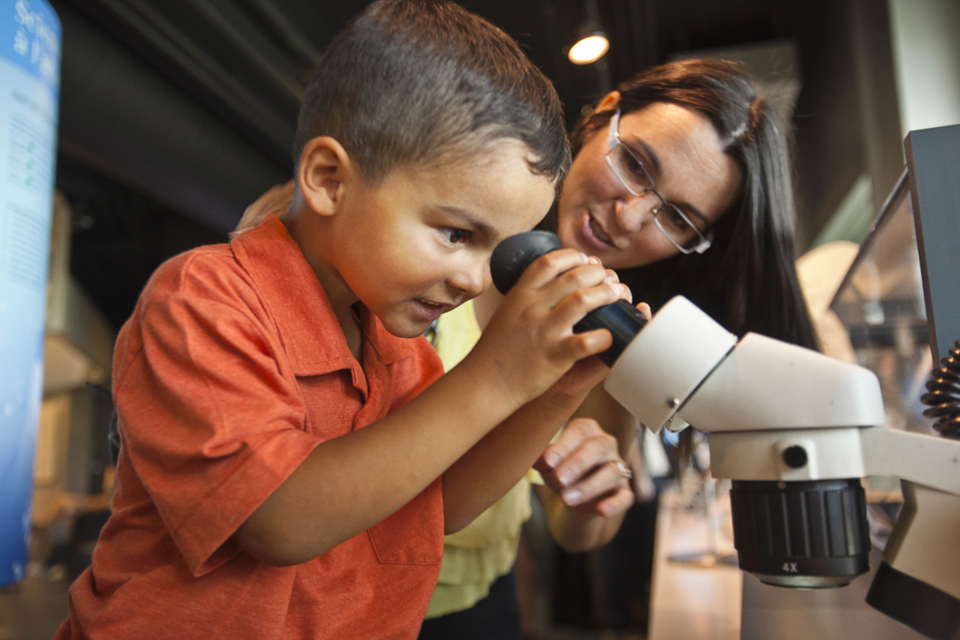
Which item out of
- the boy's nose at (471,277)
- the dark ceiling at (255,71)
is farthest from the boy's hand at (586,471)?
the dark ceiling at (255,71)

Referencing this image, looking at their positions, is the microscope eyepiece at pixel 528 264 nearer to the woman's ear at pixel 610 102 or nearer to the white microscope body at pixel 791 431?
the white microscope body at pixel 791 431

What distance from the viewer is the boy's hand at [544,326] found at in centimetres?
49

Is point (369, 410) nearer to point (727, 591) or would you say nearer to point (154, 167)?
point (727, 591)

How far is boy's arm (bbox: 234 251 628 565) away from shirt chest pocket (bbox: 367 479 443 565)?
170mm

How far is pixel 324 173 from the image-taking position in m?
0.65

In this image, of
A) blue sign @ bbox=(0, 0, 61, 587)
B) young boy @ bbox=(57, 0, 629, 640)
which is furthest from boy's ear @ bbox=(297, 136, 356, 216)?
blue sign @ bbox=(0, 0, 61, 587)

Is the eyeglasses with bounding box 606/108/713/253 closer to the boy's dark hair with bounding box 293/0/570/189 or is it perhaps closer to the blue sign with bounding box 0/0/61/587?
the boy's dark hair with bounding box 293/0/570/189

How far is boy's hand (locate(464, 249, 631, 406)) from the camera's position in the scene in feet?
1.62

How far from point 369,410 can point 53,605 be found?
2197mm

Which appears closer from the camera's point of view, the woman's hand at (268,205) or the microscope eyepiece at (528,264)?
the microscope eyepiece at (528,264)

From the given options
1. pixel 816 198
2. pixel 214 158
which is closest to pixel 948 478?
pixel 214 158

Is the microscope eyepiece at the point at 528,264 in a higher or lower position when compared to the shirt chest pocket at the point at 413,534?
higher

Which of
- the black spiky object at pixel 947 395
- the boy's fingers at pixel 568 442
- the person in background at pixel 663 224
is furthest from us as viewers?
the person in background at pixel 663 224

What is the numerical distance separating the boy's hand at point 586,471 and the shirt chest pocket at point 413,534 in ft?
0.61
